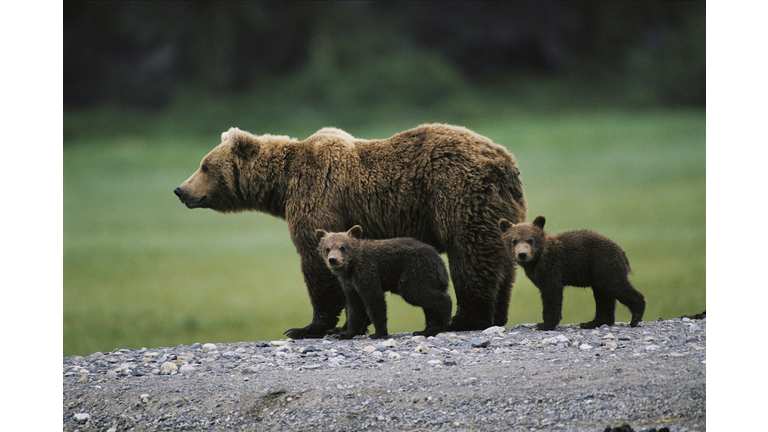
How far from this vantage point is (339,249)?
20.6 ft

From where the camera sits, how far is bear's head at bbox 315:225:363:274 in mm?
6148

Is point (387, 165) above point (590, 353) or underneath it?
above

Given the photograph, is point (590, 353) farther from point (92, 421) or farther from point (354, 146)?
point (92, 421)

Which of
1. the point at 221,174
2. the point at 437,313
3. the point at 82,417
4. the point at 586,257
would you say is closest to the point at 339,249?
the point at 437,313

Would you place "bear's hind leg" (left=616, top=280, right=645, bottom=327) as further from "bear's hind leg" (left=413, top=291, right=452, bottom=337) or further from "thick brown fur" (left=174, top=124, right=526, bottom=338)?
"bear's hind leg" (left=413, top=291, right=452, bottom=337)

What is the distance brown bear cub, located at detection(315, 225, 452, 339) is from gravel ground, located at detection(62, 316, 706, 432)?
0.33m

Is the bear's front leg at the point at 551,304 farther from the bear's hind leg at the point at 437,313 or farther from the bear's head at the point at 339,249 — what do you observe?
the bear's head at the point at 339,249

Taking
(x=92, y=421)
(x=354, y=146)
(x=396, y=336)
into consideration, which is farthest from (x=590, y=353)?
(x=92, y=421)

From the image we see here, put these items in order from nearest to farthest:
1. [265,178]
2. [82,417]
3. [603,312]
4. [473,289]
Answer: [82,417] → [603,312] → [473,289] → [265,178]

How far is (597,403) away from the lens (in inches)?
188

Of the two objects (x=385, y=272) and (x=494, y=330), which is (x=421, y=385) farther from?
(x=494, y=330)

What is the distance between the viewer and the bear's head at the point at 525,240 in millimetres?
6047

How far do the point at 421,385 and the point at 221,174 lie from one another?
352 cm
